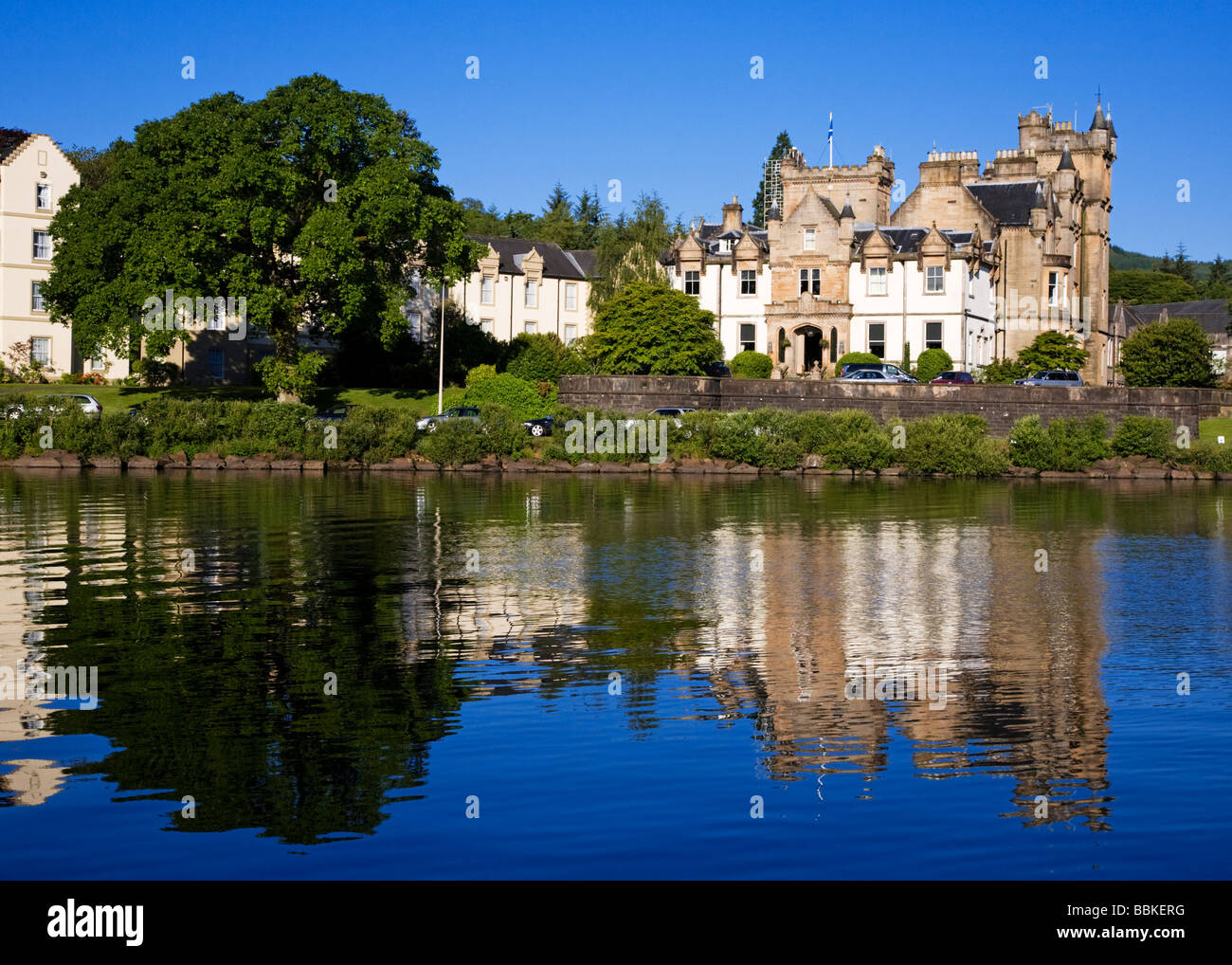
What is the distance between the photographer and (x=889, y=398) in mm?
70062

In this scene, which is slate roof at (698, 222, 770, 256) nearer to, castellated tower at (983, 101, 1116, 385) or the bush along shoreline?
castellated tower at (983, 101, 1116, 385)

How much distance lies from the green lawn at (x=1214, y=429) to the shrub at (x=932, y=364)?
14717 millimetres

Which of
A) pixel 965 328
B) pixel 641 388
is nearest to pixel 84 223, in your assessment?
pixel 641 388

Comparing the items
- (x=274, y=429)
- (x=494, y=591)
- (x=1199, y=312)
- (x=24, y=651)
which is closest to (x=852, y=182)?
(x=274, y=429)

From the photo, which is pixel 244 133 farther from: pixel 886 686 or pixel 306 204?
pixel 886 686

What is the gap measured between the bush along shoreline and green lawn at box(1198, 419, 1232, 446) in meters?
4.97

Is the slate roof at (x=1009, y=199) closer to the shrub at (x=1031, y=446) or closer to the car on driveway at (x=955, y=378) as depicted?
the car on driveway at (x=955, y=378)

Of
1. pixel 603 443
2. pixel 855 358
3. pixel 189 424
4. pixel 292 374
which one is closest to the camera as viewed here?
pixel 189 424

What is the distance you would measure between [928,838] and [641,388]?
59908 mm

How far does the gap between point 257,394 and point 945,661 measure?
206 feet

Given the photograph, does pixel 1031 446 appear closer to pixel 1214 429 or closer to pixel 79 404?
pixel 1214 429

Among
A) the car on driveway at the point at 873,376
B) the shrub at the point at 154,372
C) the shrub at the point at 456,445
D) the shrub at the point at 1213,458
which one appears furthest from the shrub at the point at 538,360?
the shrub at the point at 1213,458

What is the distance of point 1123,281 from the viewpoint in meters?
190

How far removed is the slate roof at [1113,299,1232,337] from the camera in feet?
532
